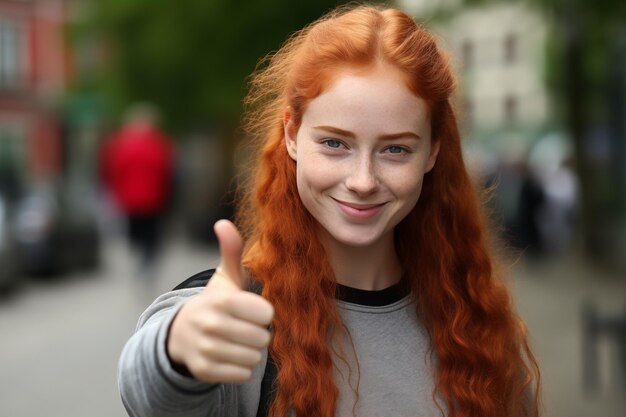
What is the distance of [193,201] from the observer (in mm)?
18844

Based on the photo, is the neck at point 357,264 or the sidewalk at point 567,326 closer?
the neck at point 357,264

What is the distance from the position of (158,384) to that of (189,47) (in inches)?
554

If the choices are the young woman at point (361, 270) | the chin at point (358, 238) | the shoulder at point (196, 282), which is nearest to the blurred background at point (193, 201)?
the young woman at point (361, 270)

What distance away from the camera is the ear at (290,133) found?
6.08 feet

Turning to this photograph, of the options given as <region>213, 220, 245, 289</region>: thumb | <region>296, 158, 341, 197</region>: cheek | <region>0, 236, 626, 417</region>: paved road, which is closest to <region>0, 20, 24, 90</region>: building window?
<region>0, 236, 626, 417</region>: paved road

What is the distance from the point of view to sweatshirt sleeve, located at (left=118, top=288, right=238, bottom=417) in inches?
55.6

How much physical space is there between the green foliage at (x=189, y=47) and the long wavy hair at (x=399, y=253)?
1073cm

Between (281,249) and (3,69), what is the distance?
3106cm

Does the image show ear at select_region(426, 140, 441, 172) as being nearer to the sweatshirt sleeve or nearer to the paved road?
the sweatshirt sleeve

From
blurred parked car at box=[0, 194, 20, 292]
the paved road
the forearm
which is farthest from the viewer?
blurred parked car at box=[0, 194, 20, 292]

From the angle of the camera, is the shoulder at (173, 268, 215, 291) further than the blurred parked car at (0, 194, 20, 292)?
No

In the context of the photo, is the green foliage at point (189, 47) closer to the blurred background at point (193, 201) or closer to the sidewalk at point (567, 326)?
the blurred background at point (193, 201)

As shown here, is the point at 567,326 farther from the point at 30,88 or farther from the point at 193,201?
the point at 30,88

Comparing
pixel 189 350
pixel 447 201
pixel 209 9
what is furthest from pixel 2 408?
pixel 209 9
